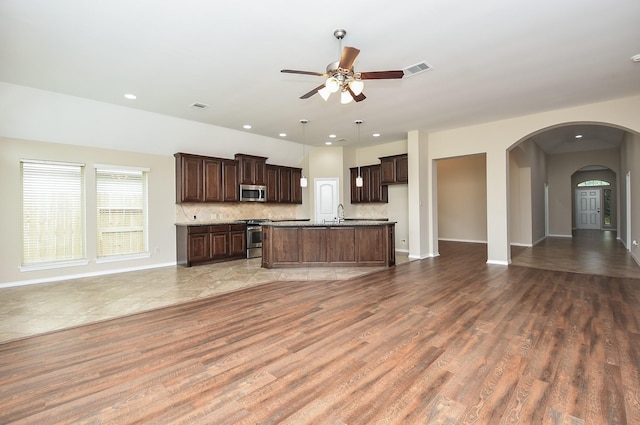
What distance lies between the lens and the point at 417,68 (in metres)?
3.95

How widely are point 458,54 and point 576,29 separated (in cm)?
109

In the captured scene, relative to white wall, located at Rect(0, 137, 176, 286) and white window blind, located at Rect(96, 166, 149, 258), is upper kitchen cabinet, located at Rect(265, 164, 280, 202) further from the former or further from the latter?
white window blind, located at Rect(96, 166, 149, 258)

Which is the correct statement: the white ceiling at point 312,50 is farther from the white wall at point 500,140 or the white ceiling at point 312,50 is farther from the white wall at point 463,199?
the white wall at point 463,199

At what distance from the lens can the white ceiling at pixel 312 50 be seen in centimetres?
281

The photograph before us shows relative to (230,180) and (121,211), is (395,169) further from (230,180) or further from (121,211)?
(121,211)

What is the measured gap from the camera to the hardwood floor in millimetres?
1826

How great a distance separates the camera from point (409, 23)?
3.00 meters

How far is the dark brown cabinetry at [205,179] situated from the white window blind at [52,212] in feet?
5.52

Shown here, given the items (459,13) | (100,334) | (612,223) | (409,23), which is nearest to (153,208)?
(100,334)

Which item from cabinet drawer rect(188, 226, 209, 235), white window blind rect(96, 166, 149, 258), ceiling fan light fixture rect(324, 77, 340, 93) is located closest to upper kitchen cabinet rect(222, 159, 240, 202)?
cabinet drawer rect(188, 226, 209, 235)

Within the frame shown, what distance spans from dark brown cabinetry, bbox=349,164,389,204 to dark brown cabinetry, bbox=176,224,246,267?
358 cm

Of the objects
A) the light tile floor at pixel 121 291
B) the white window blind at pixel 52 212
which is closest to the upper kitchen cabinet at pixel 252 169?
the light tile floor at pixel 121 291

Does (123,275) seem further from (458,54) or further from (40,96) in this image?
(458,54)

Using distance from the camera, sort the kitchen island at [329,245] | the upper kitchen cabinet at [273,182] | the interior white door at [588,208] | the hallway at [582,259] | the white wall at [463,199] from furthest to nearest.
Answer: the interior white door at [588,208] < the white wall at [463,199] < the upper kitchen cabinet at [273,182] < the kitchen island at [329,245] < the hallway at [582,259]
